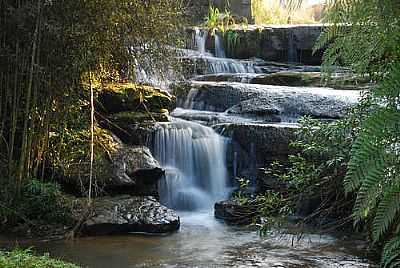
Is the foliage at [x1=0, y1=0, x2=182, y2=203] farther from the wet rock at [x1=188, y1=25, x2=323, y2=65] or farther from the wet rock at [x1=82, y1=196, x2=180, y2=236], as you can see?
the wet rock at [x1=188, y1=25, x2=323, y2=65]

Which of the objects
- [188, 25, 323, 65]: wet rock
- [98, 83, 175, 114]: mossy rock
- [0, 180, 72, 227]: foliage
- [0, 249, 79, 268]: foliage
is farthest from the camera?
[188, 25, 323, 65]: wet rock

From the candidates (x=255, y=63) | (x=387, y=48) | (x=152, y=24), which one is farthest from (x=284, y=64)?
(x=387, y=48)

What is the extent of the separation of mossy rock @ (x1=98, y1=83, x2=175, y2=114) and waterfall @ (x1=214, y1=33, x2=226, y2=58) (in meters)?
5.08

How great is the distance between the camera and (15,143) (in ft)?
20.9

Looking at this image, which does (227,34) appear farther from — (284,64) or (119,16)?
(119,16)

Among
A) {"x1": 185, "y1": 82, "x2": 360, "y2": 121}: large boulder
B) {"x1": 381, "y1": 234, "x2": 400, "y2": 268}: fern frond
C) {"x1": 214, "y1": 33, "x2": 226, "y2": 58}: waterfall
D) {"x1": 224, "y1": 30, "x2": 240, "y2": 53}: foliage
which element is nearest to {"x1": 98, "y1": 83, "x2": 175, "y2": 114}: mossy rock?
{"x1": 185, "y1": 82, "x2": 360, "y2": 121}: large boulder

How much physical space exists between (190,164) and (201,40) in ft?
19.0

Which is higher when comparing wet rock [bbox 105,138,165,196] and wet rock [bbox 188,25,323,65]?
wet rock [bbox 188,25,323,65]

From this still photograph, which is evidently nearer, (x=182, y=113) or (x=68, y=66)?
(x=68, y=66)

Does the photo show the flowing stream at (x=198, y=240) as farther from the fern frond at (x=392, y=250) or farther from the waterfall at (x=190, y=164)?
the fern frond at (x=392, y=250)

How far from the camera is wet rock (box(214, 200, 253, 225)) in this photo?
21.6 feet

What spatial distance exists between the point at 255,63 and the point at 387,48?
→ 1078 centimetres

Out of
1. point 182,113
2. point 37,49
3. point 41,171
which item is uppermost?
point 37,49

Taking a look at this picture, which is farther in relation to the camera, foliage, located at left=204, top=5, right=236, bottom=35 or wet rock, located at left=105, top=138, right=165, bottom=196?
foliage, located at left=204, top=5, right=236, bottom=35
